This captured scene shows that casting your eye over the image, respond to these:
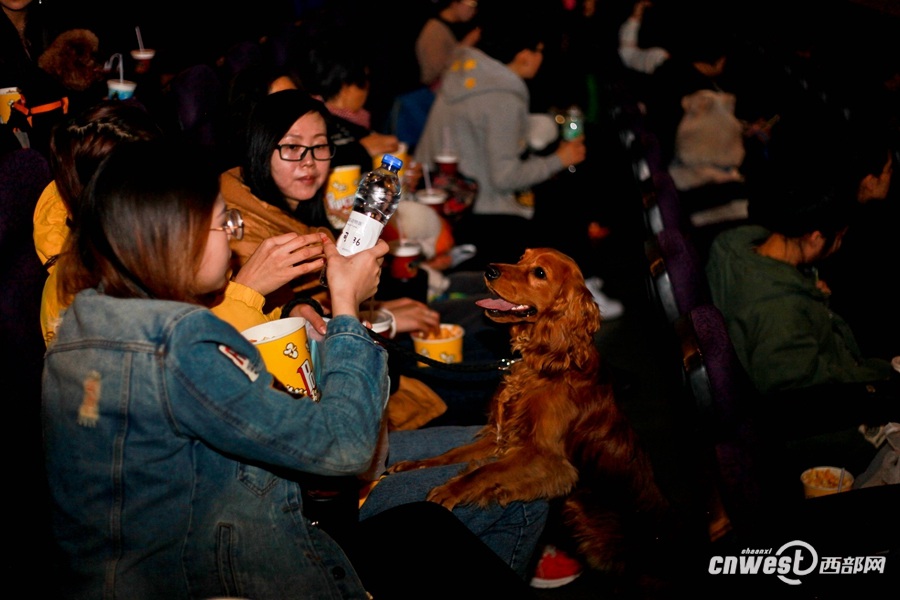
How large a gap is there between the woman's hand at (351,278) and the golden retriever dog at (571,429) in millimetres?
762

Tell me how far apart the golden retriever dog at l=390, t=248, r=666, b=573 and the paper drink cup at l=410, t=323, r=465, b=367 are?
0.48 metres

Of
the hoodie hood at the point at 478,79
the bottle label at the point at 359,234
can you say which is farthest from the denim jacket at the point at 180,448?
the hoodie hood at the point at 478,79

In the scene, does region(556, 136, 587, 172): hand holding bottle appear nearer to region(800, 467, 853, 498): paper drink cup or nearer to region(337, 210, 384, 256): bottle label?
region(800, 467, 853, 498): paper drink cup

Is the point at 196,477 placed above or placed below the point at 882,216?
above

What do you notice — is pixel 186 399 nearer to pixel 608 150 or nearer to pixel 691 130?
pixel 691 130

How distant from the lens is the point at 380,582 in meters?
1.56

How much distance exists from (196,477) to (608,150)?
15.0ft

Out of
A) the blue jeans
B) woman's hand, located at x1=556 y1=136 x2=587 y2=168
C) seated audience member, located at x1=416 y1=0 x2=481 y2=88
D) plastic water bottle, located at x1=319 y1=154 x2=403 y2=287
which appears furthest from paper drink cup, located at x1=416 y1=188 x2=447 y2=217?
seated audience member, located at x1=416 y1=0 x2=481 y2=88

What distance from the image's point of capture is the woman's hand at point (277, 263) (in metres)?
1.77

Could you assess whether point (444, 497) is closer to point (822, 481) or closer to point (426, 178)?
point (822, 481)

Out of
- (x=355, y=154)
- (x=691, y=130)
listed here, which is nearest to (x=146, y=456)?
(x=355, y=154)

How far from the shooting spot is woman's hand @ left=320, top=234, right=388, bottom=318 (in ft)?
4.80

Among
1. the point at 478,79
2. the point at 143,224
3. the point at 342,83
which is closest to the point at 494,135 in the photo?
the point at 478,79

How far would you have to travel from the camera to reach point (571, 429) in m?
2.14
